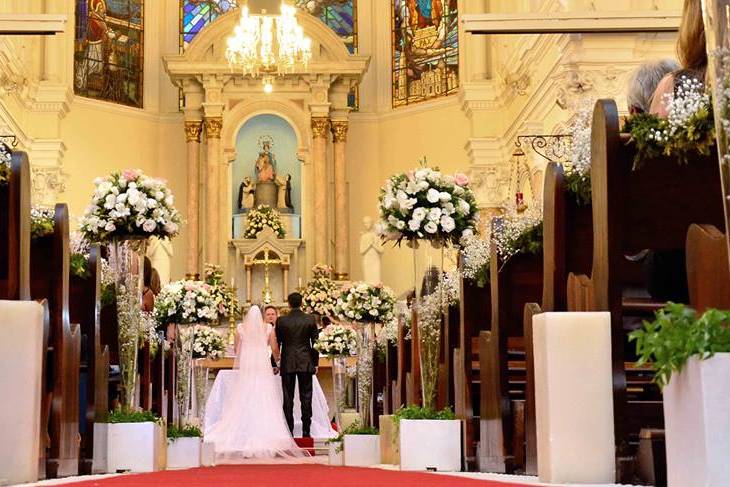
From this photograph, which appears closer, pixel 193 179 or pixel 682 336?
pixel 682 336

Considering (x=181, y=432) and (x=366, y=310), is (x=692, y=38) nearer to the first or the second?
(x=181, y=432)

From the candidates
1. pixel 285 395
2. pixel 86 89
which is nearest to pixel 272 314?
pixel 285 395

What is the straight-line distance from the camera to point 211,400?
1427 cm

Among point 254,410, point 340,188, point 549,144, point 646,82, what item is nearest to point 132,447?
point 646,82

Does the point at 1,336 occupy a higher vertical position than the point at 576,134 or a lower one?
lower

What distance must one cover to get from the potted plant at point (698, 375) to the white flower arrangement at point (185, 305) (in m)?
8.18

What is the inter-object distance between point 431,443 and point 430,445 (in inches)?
0.6

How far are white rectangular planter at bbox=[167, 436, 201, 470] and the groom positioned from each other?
158 inches

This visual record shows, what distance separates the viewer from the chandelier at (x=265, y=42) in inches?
708

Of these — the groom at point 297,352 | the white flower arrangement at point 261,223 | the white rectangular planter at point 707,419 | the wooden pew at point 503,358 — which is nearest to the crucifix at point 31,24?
the groom at point 297,352

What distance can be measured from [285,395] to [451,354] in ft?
19.2

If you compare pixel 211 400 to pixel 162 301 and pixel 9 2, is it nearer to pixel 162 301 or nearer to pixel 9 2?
pixel 162 301

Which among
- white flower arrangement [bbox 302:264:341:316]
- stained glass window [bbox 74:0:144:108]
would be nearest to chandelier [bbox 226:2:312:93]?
white flower arrangement [bbox 302:264:341:316]

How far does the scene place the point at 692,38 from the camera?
3941 millimetres
